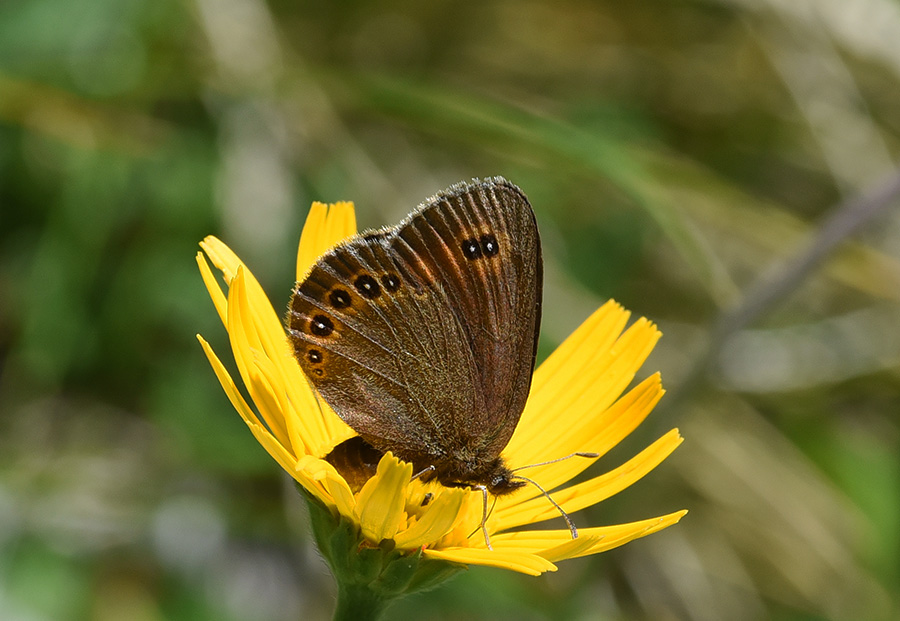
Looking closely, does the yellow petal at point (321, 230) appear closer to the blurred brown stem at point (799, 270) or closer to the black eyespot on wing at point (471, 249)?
the black eyespot on wing at point (471, 249)

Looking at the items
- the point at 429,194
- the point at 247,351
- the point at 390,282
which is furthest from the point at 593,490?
the point at 429,194

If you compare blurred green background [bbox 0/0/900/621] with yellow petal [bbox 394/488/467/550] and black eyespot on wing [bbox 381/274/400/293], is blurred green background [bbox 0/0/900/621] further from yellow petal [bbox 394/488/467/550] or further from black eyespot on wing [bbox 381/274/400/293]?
yellow petal [bbox 394/488/467/550]

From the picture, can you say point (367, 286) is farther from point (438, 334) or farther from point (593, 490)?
point (593, 490)

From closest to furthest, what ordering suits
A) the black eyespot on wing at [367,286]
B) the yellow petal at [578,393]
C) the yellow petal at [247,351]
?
the yellow petal at [247,351] → the black eyespot on wing at [367,286] → the yellow petal at [578,393]

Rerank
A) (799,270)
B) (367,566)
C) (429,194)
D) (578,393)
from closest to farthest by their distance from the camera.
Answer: (367,566) → (578,393) → (799,270) → (429,194)

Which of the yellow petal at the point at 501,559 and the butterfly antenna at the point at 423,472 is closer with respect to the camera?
the yellow petal at the point at 501,559

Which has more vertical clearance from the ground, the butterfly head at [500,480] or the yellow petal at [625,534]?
the yellow petal at [625,534]

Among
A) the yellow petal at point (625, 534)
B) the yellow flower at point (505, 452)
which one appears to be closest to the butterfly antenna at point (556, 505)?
the yellow flower at point (505, 452)
